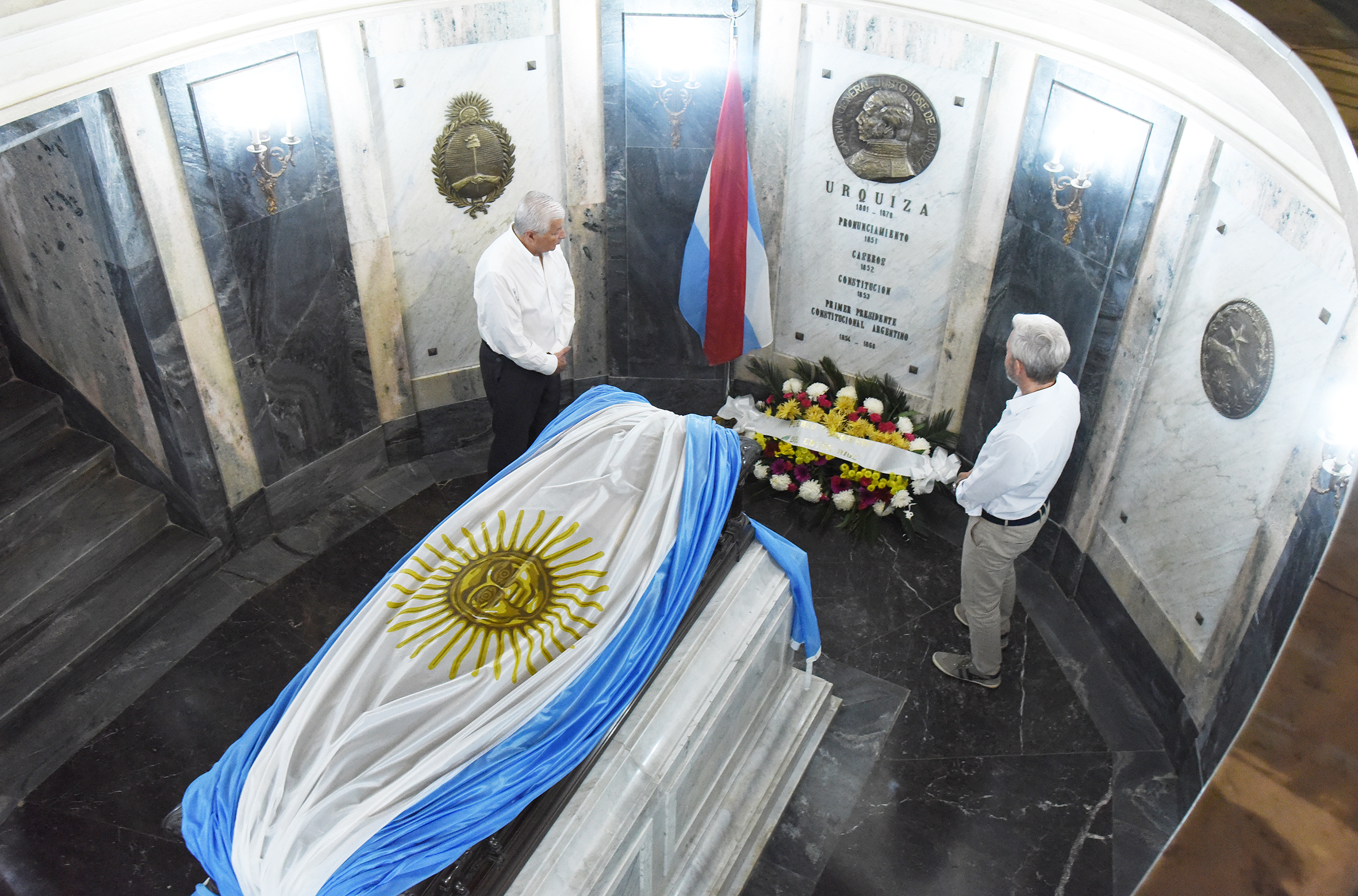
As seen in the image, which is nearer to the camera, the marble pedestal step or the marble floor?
the marble pedestal step

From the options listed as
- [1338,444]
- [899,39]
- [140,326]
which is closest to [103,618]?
[140,326]

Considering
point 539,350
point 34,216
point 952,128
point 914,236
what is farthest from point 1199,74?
point 34,216

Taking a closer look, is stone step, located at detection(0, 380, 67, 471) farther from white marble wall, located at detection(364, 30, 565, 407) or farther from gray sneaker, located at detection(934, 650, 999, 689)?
gray sneaker, located at detection(934, 650, 999, 689)

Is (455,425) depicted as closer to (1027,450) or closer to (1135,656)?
(1027,450)

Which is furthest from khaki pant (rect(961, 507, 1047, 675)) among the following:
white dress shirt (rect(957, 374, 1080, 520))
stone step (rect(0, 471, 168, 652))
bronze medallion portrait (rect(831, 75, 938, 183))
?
stone step (rect(0, 471, 168, 652))

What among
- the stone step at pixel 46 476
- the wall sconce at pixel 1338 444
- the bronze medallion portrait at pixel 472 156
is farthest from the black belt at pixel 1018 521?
the stone step at pixel 46 476

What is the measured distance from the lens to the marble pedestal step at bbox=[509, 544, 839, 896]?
3.12 metres

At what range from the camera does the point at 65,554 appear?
486 cm

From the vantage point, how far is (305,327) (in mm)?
5129

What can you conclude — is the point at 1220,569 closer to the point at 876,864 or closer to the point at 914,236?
the point at 876,864

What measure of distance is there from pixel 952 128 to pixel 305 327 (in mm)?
3207


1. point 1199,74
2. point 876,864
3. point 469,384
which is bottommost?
point 876,864

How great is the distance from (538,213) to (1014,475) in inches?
89.7

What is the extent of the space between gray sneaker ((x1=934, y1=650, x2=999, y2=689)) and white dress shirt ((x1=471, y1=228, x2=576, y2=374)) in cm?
220
